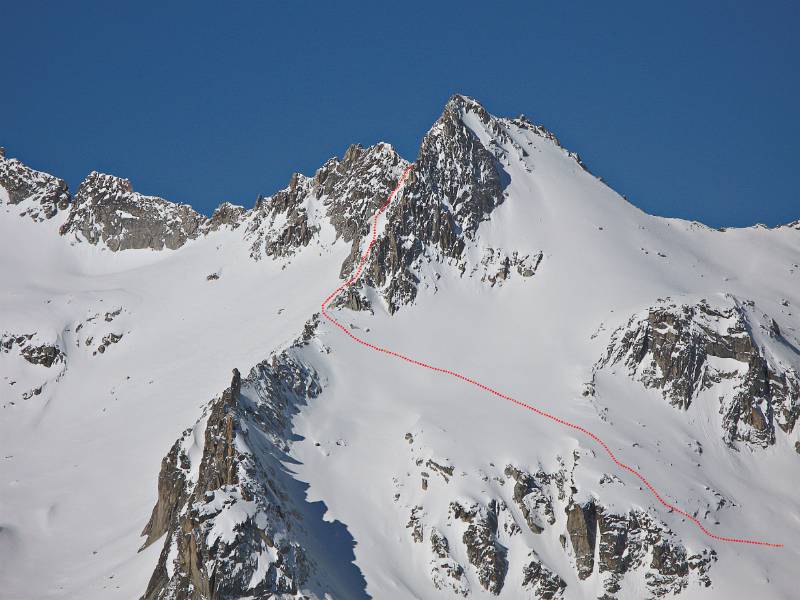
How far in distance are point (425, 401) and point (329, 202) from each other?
209ft

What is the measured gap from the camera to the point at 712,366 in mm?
134125

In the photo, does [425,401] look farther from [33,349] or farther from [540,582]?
[33,349]

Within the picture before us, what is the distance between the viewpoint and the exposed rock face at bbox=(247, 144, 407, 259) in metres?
169

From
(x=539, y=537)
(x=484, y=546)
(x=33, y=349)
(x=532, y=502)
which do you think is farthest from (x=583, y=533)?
(x=33, y=349)

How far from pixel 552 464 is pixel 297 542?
36.3 metres

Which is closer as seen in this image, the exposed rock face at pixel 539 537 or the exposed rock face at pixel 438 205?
the exposed rock face at pixel 539 537

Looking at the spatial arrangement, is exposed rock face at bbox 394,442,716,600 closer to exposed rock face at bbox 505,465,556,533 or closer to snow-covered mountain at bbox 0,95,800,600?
exposed rock face at bbox 505,465,556,533

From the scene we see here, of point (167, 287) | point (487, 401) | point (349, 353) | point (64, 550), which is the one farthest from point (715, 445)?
point (167, 287)

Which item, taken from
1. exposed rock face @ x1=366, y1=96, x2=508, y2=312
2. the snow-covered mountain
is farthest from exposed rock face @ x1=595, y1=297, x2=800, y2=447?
exposed rock face @ x1=366, y1=96, x2=508, y2=312

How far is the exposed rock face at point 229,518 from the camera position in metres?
82.9

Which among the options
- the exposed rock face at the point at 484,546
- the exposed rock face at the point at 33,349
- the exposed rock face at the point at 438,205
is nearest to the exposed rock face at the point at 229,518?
the exposed rock face at the point at 484,546

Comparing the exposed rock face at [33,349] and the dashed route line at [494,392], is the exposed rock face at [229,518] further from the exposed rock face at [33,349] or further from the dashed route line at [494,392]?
the exposed rock face at [33,349]

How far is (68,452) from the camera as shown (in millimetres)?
138625

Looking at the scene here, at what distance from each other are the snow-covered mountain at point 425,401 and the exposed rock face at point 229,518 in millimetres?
270
